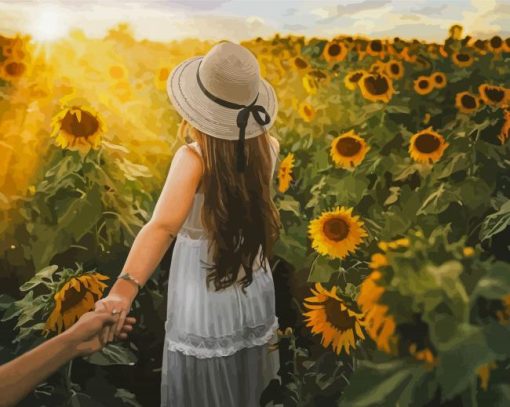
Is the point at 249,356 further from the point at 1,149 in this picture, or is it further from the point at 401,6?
the point at 401,6

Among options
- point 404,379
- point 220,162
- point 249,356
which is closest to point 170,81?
point 220,162

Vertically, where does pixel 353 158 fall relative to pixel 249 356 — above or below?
above

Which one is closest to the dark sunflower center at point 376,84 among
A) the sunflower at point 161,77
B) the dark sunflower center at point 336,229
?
the dark sunflower center at point 336,229

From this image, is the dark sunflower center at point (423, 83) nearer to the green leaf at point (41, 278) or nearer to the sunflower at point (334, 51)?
the sunflower at point (334, 51)

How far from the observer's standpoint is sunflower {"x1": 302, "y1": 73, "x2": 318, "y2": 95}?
54.4 inches

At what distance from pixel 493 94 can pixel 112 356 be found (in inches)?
43.2

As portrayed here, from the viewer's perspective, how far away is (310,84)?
1428mm

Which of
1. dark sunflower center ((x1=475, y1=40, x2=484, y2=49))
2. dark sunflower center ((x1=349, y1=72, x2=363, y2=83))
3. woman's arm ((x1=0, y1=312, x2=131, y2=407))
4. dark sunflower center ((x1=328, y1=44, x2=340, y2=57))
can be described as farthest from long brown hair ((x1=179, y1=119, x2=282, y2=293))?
dark sunflower center ((x1=475, y1=40, x2=484, y2=49))

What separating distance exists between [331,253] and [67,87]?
0.71 metres

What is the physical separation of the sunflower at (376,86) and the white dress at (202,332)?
2.11ft

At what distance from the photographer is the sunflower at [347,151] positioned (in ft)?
4.34

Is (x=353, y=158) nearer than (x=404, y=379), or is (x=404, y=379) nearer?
(x=404, y=379)

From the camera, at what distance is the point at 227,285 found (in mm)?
1040

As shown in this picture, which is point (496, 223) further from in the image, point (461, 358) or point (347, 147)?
point (461, 358)
